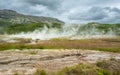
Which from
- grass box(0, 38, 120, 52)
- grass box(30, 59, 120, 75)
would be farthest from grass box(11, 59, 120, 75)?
grass box(0, 38, 120, 52)

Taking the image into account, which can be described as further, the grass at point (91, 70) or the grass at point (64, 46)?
the grass at point (64, 46)

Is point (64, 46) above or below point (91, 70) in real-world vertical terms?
below

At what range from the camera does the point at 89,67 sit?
27938mm

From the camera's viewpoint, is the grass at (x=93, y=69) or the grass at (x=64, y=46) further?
the grass at (x=64, y=46)

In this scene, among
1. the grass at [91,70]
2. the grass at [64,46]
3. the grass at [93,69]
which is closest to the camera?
the grass at [91,70]

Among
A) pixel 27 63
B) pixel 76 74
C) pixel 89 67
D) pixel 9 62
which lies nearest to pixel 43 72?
pixel 76 74

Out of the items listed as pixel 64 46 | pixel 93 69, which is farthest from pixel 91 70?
pixel 64 46

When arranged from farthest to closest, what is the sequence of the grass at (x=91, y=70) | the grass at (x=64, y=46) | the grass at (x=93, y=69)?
the grass at (x=64, y=46) < the grass at (x=93, y=69) < the grass at (x=91, y=70)

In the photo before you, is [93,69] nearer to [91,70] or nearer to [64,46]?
[91,70]

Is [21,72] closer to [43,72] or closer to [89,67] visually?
[43,72]

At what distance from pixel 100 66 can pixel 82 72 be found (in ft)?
16.0

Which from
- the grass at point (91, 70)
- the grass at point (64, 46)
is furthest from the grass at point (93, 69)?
the grass at point (64, 46)

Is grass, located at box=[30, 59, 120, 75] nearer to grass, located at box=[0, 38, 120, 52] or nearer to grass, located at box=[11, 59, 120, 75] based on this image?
grass, located at box=[11, 59, 120, 75]

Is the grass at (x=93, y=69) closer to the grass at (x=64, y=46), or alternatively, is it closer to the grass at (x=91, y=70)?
the grass at (x=91, y=70)
